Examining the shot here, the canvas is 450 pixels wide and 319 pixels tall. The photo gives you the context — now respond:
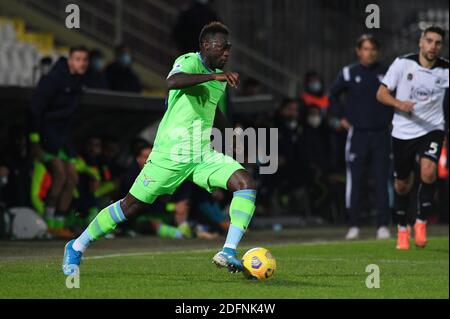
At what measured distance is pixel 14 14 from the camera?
76.8 feet

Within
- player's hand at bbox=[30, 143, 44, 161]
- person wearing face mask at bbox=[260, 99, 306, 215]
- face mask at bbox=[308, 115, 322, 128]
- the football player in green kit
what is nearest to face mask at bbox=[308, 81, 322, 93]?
face mask at bbox=[308, 115, 322, 128]

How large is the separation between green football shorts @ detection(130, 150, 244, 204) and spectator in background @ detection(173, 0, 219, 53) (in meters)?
10.8

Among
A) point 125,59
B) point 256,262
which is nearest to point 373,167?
point 125,59

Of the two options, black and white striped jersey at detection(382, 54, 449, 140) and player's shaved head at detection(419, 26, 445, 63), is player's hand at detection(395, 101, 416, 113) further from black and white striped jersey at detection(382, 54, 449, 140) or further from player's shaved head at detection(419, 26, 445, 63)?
player's shaved head at detection(419, 26, 445, 63)

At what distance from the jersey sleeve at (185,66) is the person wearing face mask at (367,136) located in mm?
7067

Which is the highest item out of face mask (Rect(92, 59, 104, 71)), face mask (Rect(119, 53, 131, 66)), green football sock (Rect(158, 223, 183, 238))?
face mask (Rect(119, 53, 131, 66))

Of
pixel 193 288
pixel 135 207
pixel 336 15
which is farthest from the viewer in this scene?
pixel 336 15

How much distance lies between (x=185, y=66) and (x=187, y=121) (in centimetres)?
47

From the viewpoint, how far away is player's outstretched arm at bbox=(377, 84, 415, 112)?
1426 centimetres

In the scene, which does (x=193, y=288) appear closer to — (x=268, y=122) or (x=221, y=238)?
(x=221, y=238)

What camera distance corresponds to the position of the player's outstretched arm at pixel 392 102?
14262 millimetres

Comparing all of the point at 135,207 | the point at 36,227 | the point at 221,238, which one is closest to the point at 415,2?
the point at 221,238

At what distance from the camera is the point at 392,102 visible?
14.4 meters

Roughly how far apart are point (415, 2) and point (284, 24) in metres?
3.16
